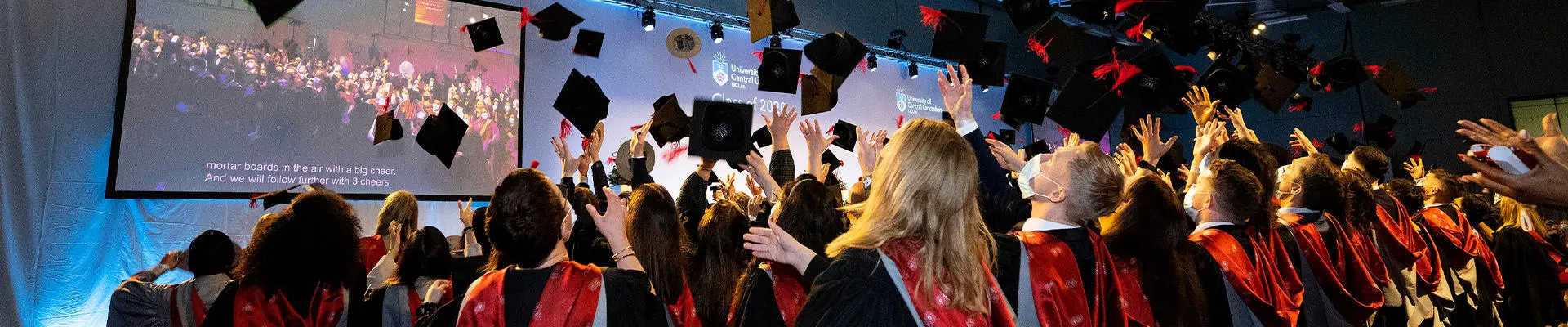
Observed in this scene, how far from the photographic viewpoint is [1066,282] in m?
2.01

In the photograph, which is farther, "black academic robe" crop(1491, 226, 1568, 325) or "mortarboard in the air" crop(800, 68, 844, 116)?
"mortarboard in the air" crop(800, 68, 844, 116)

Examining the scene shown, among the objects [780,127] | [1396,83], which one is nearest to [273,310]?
[780,127]

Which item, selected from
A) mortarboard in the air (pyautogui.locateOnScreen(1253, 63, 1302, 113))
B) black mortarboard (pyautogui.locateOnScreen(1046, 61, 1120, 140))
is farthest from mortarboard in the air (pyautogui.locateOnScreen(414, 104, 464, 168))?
mortarboard in the air (pyautogui.locateOnScreen(1253, 63, 1302, 113))

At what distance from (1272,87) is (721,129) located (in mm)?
4619

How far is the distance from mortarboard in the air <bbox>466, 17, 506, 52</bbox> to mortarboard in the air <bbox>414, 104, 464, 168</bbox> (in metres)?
0.59

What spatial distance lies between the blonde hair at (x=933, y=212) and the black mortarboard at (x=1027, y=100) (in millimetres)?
3428

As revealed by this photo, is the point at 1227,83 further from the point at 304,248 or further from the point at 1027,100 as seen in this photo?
the point at 304,248

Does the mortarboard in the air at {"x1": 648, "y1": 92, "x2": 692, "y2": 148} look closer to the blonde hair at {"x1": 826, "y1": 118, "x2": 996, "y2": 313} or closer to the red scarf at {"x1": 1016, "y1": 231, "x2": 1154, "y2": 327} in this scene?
the red scarf at {"x1": 1016, "y1": 231, "x2": 1154, "y2": 327}

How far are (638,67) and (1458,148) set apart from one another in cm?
831

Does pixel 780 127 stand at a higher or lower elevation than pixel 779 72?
lower

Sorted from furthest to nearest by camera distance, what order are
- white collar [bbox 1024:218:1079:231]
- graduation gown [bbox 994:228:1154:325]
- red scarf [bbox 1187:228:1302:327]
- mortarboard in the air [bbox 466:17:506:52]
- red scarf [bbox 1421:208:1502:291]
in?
mortarboard in the air [bbox 466:17:506:52] → red scarf [bbox 1421:208:1502:291] → red scarf [bbox 1187:228:1302:327] → white collar [bbox 1024:218:1079:231] → graduation gown [bbox 994:228:1154:325]

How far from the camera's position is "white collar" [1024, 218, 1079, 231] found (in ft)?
6.92

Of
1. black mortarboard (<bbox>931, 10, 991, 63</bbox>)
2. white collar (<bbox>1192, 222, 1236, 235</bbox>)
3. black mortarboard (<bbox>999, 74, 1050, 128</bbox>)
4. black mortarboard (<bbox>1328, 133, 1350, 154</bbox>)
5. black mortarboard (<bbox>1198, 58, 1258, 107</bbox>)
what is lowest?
white collar (<bbox>1192, 222, 1236, 235</bbox>)

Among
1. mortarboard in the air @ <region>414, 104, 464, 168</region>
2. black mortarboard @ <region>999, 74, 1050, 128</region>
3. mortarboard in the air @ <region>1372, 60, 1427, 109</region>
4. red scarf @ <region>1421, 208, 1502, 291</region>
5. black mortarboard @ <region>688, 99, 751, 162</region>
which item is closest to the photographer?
red scarf @ <region>1421, 208, 1502, 291</region>
